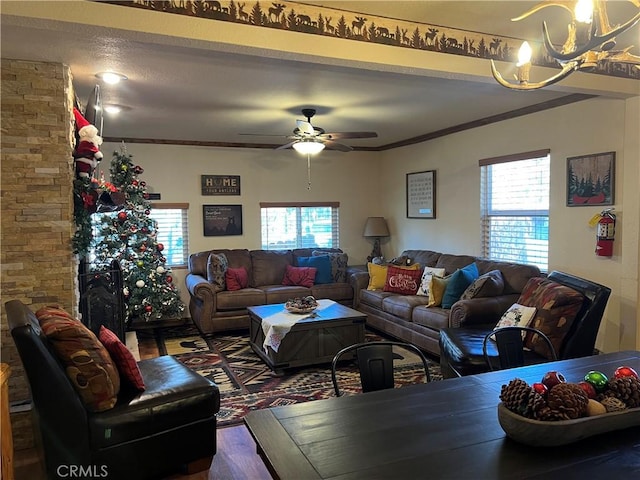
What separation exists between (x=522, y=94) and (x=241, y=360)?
3.72m

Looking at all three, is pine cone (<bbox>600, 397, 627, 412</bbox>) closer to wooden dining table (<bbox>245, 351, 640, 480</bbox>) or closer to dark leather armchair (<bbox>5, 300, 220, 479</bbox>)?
wooden dining table (<bbox>245, 351, 640, 480</bbox>)

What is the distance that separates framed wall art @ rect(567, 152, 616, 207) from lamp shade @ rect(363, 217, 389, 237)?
10.5 ft

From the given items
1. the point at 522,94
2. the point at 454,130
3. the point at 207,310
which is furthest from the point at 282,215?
the point at 522,94

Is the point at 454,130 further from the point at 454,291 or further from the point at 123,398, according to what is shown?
the point at 123,398

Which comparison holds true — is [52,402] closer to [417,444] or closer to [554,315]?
[417,444]

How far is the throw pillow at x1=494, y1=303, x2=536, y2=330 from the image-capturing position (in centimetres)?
349

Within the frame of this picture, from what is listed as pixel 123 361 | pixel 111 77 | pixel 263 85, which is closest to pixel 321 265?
pixel 263 85

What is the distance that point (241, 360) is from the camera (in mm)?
4684

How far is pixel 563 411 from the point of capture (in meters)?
1.46

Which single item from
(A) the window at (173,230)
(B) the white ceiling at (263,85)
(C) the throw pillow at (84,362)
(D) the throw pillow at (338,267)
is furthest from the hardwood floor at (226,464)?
(A) the window at (173,230)

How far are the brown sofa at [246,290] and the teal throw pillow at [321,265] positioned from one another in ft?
0.31

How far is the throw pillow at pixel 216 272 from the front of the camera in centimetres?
581

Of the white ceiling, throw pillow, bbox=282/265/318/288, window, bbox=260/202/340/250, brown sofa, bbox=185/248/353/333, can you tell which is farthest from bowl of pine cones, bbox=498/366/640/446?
window, bbox=260/202/340/250

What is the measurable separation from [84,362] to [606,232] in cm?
403
